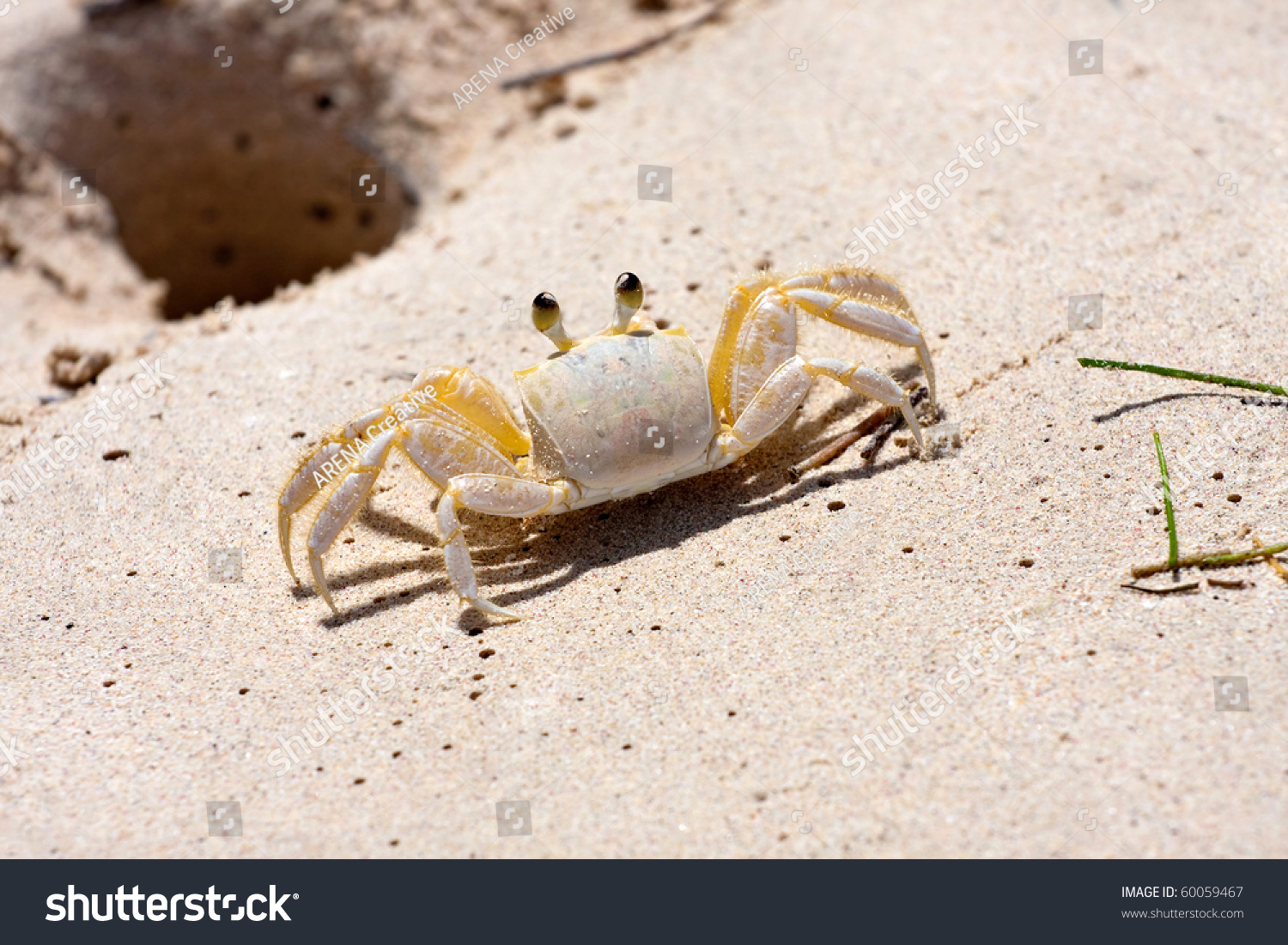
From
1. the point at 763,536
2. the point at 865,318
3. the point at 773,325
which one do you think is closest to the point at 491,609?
→ the point at 763,536

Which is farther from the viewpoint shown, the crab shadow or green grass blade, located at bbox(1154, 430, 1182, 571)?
the crab shadow

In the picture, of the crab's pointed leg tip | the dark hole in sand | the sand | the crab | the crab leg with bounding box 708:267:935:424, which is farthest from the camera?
the dark hole in sand

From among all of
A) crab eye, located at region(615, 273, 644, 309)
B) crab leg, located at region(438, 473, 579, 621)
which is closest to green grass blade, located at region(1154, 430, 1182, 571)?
crab eye, located at region(615, 273, 644, 309)

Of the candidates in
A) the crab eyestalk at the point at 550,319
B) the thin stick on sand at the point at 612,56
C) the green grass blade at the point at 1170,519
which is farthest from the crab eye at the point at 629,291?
the thin stick on sand at the point at 612,56

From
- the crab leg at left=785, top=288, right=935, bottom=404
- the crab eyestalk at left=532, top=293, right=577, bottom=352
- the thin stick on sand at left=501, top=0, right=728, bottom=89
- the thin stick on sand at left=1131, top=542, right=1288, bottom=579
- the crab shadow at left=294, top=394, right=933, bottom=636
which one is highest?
the thin stick on sand at left=501, top=0, right=728, bottom=89

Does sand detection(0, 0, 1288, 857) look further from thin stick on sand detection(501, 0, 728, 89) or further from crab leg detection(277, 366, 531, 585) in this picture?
thin stick on sand detection(501, 0, 728, 89)

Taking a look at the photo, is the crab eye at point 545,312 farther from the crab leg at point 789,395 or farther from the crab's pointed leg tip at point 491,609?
the crab's pointed leg tip at point 491,609

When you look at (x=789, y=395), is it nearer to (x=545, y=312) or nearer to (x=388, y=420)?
(x=545, y=312)

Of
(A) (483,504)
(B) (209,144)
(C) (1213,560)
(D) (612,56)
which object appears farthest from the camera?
(B) (209,144)
